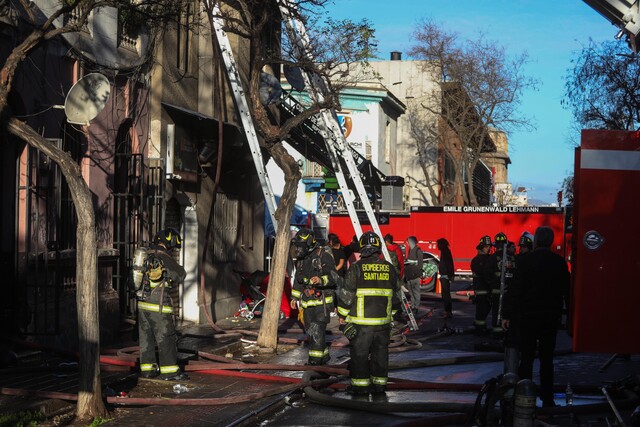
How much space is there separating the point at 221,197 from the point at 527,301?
11401 mm

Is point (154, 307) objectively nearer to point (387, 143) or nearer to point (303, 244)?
point (303, 244)

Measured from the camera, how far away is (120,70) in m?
15.4

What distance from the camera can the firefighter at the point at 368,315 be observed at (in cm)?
1034

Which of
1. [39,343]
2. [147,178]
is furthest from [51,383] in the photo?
[147,178]

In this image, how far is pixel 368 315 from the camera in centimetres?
1045

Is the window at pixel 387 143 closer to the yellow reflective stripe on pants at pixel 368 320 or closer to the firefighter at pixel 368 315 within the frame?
the firefighter at pixel 368 315

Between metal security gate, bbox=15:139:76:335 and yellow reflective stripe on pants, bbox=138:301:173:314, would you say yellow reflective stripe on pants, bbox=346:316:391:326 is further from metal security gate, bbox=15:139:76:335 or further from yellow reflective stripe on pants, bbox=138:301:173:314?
metal security gate, bbox=15:139:76:335

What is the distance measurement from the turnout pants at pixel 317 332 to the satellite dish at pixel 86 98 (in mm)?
4036

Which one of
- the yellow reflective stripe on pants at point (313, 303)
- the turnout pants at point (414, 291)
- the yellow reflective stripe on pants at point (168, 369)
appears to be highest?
the yellow reflective stripe on pants at point (313, 303)

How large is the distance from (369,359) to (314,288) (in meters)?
2.47

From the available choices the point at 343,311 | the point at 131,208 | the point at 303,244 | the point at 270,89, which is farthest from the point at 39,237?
the point at 270,89

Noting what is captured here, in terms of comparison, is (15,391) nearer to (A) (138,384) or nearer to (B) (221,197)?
(A) (138,384)

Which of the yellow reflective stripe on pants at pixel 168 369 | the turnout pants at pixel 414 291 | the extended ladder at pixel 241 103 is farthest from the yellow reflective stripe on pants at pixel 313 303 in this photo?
the turnout pants at pixel 414 291

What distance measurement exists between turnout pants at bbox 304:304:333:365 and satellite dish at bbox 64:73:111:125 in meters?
4.04
